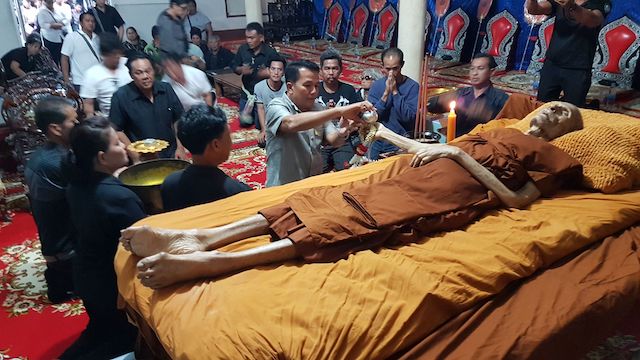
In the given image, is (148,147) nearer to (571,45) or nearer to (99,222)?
(99,222)

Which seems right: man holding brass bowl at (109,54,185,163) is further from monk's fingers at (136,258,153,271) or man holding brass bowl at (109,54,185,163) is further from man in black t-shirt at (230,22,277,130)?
man in black t-shirt at (230,22,277,130)

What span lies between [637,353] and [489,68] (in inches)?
82.1

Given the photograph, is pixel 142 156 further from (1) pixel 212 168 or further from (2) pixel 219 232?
(2) pixel 219 232

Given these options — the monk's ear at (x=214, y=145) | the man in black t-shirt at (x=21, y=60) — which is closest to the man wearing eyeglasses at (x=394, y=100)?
the monk's ear at (x=214, y=145)

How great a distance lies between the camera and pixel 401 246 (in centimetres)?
214

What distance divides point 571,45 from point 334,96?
6.47 ft

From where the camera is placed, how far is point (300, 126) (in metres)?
2.60

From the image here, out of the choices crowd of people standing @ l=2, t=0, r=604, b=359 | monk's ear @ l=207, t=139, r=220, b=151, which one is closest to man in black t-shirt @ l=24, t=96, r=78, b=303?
crowd of people standing @ l=2, t=0, r=604, b=359

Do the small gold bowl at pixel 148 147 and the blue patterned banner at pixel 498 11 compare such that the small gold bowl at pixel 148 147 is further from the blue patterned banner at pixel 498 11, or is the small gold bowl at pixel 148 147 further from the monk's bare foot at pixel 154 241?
the blue patterned banner at pixel 498 11

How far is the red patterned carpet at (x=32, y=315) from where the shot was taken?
7.78 ft

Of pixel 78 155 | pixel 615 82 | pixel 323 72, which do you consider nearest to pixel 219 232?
pixel 78 155

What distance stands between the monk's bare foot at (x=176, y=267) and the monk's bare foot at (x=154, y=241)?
0.31ft

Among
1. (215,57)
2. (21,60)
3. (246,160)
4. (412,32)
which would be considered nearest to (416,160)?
(246,160)

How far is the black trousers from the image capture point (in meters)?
3.94
